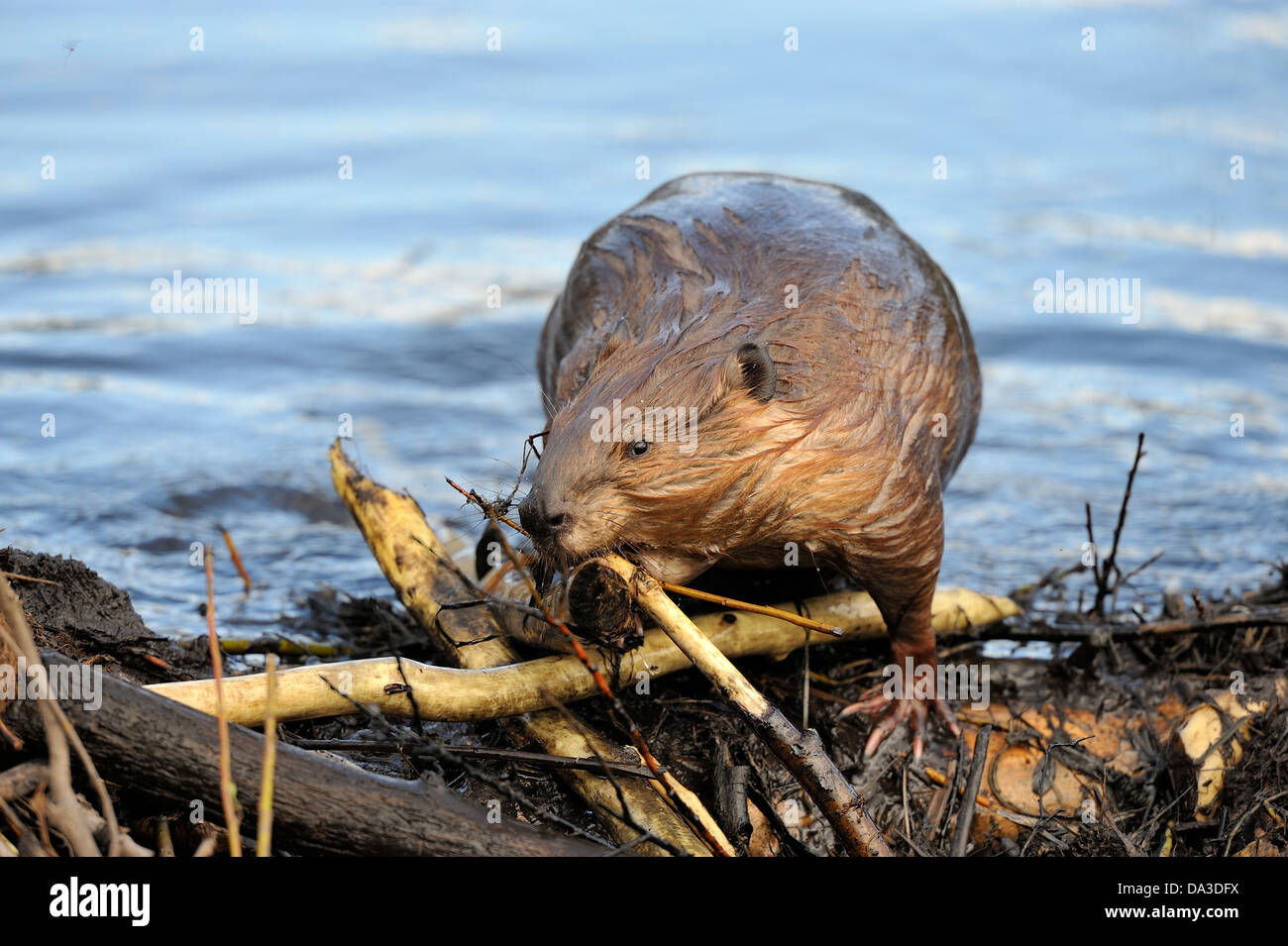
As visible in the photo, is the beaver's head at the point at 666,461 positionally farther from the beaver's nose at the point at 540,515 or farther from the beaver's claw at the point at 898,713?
the beaver's claw at the point at 898,713

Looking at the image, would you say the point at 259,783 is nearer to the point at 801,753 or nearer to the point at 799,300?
the point at 801,753

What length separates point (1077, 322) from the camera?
394 inches

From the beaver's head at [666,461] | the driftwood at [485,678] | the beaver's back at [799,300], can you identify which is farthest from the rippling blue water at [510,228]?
the beaver's head at [666,461]

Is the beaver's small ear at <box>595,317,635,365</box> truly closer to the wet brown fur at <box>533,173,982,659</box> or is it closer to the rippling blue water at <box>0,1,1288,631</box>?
the wet brown fur at <box>533,173,982,659</box>

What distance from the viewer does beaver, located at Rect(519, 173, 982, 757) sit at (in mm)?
3588

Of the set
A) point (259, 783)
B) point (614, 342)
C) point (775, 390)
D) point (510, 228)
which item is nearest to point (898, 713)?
point (775, 390)

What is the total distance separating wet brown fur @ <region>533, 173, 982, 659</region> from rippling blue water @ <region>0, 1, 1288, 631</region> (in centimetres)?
219

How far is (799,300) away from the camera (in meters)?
4.09

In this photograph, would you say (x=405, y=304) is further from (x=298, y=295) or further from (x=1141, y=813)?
(x=1141, y=813)

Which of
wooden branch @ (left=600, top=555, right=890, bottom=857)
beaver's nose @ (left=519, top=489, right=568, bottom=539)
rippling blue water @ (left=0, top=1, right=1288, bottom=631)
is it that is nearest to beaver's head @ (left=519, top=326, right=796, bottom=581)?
beaver's nose @ (left=519, top=489, right=568, bottom=539)

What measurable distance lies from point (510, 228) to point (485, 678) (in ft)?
25.3

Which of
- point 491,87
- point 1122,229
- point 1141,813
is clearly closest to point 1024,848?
point 1141,813

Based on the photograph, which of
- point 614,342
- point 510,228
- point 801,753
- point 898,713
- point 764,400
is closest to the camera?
point 801,753

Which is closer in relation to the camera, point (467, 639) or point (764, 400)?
point (764, 400)
